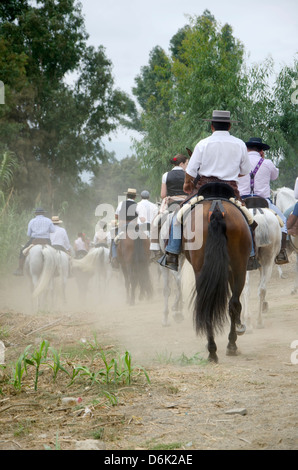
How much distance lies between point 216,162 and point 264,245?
2.43 meters

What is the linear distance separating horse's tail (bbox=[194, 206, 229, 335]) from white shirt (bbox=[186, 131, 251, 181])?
2.78ft

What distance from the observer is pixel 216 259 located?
6.87m

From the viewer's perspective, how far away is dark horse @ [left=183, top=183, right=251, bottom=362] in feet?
22.4

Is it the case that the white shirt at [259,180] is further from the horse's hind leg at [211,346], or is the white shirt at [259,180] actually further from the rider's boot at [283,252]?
the horse's hind leg at [211,346]

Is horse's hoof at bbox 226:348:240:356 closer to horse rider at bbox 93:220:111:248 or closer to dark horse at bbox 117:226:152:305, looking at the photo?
dark horse at bbox 117:226:152:305

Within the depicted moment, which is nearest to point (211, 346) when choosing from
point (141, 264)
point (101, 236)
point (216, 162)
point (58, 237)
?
point (216, 162)

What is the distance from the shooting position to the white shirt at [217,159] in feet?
25.0

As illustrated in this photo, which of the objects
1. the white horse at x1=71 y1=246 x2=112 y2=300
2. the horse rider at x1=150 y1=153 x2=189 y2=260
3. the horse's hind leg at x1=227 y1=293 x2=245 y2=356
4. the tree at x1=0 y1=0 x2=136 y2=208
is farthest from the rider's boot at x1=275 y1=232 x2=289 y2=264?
the tree at x1=0 y1=0 x2=136 y2=208

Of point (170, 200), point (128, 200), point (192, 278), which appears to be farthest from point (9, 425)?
point (128, 200)

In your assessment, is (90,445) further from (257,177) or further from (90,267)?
(90,267)

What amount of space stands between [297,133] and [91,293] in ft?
27.2

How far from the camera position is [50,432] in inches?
177

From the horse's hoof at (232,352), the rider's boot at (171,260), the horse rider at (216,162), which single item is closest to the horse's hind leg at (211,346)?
the horse's hoof at (232,352)
